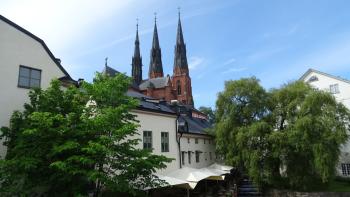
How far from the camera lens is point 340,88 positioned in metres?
32.7

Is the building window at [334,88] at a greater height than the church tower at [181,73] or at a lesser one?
lesser

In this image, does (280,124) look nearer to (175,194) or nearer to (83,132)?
(175,194)

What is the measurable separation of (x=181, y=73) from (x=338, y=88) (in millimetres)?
52740

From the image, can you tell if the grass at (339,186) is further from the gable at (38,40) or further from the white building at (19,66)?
the white building at (19,66)

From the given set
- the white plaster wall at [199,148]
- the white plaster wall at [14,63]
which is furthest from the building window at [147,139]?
the white plaster wall at [14,63]

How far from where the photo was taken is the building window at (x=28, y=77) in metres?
14.5

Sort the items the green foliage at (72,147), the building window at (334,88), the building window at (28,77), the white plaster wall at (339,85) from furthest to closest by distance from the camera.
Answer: the building window at (334,88) → the white plaster wall at (339,85) → the building window at (28,77) → the green foliage at (72,147)

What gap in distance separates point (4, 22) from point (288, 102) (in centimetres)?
2052

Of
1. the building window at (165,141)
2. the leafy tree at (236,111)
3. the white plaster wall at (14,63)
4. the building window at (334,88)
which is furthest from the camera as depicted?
the building window at (334,88)

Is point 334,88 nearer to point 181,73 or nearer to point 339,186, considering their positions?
point 339,186

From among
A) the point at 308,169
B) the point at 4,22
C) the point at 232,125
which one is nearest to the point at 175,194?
the point at 232,125

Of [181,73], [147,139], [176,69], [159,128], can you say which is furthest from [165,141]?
[176,69]

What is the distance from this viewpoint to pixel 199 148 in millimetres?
26984

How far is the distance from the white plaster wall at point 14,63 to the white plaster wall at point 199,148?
12.1 meters
